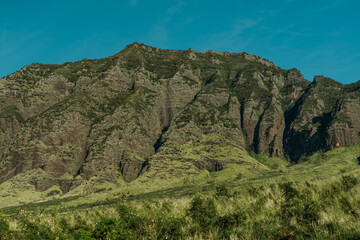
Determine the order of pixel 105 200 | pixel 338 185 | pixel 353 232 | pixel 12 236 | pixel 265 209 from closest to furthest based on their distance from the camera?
pixel 353 232
pixel 265 209
pixel 338 185
pixel 12 236
pixel 105 200

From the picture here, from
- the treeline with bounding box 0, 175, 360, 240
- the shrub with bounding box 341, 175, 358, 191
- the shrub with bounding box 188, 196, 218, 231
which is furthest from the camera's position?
the shrub with bounding box 188, 196, 218, 231

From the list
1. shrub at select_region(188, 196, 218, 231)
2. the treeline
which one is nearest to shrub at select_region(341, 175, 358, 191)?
the treeline

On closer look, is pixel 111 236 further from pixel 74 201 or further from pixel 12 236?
pixel 74 201

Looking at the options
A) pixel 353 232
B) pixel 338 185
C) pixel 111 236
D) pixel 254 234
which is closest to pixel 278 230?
pixel 254 234

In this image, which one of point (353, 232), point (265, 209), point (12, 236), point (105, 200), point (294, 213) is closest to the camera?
point (353, 232)

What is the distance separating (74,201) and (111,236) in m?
186

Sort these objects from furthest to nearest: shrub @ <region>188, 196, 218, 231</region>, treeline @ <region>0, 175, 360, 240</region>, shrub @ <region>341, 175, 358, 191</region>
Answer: shrub @ <region>188, 196, 218, 231</region> < shrub @ <region>341, 175, 358, 191</region> < treeline @ <region>0, 175, 360, 240</region>

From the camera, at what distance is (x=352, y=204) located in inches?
432

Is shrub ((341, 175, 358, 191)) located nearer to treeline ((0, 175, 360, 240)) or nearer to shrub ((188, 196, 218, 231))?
treeline ((0, 175, 360, 240))

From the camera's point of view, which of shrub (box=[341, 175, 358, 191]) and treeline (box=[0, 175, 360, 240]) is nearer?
treeline (box=[0, 175, 360, 240])

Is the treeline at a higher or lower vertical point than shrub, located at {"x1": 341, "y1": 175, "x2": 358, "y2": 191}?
lower

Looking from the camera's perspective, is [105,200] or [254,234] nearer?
[254,234]

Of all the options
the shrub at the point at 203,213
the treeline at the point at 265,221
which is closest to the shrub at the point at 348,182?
the treeline at the point at 265,221

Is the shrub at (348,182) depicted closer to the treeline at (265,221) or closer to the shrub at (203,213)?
the treeline at (265,221)
